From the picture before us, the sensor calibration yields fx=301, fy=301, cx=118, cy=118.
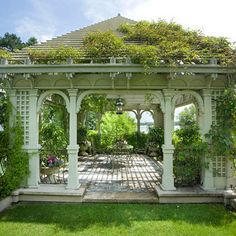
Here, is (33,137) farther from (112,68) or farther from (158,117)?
(158,117)

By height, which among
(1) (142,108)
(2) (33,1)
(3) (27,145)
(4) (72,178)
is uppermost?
(2) (33,1)

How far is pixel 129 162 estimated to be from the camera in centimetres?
1227

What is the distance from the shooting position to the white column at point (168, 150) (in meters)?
6.98

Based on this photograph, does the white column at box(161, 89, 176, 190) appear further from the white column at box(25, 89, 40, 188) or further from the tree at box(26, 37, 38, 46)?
the tree at box(26, 37, 38, 46)

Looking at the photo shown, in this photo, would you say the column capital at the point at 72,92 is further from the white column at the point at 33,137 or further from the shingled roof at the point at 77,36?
the shingled roof at the point at 77,36

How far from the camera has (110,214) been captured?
5.96 metres

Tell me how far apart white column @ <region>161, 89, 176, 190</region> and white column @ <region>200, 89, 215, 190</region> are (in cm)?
78

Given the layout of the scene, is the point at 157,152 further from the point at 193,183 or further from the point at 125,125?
the point at 193,183

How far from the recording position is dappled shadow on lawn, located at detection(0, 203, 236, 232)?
5578 millimetres

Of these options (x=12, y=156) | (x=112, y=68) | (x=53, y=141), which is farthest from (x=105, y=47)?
(x=53, y=141)

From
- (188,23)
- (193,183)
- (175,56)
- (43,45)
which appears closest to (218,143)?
(193,183)

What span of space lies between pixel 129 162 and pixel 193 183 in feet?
16.6

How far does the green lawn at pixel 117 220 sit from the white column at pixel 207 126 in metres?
0.57

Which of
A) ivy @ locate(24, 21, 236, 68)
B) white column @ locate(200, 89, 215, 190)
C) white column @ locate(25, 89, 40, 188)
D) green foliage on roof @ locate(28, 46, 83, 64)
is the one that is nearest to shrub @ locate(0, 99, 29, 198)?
white column @ locate(25, 89, 40, 188)
